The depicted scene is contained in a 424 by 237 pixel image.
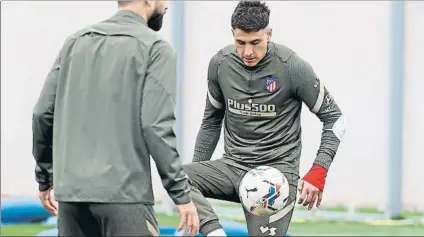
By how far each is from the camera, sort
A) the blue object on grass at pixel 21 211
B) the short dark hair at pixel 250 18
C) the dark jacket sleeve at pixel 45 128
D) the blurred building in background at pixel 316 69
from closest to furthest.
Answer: the dark jacket sleeve at pixel 45 128, the short dark hair at pixel 250 18, the blue object on grass at pixel 21 211, the blurred building in background at pixel 316 69

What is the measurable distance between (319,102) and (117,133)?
5.84 feet

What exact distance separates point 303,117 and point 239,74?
558cm

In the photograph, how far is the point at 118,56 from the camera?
3.84 metres

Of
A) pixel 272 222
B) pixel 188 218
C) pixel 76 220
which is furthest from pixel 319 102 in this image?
pixel 76 220

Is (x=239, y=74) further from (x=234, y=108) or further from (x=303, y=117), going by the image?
(x=303, y=117)

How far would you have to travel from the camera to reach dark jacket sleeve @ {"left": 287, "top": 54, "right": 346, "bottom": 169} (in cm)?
522

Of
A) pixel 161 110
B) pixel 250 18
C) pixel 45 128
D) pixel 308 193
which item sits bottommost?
pixel 308 193

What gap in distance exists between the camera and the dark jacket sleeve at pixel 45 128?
4062 millimetres

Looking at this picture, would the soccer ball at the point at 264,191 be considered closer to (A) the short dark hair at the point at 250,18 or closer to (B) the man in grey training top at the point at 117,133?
(A) the short dark hair at the point at 250,18

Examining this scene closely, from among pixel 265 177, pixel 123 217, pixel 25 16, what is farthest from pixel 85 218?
pixel 25 16

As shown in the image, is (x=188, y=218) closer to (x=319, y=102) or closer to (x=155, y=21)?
(x=155, y=21)

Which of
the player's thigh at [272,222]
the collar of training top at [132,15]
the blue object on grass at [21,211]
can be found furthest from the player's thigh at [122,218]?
the blue object on grass at [21,211]

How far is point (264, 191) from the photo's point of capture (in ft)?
16.7

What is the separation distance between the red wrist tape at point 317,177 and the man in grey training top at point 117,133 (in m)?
1.34
